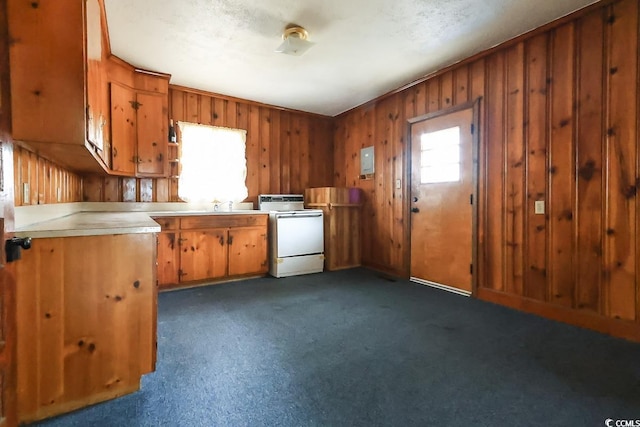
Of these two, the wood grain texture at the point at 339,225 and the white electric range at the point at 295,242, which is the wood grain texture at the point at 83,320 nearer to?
the white electric range at the point at 295,242

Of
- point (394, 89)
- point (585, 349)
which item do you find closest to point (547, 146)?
point (585, 349)

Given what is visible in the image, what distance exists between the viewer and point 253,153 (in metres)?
4.36

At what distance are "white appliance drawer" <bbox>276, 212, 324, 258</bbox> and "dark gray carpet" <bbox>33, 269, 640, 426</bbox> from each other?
120 centimetres

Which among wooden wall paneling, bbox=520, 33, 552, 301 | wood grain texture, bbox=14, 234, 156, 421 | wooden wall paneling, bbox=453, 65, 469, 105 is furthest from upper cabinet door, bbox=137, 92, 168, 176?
wooden wall paneling, bbox=520, 33, 552, 301

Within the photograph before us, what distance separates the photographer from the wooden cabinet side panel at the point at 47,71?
121 cm

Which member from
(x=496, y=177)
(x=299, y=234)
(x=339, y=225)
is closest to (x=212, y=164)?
(x=299, y=234)

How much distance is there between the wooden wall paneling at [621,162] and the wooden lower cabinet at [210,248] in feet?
11.1

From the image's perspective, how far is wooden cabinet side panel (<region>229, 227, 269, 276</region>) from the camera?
3.66 metres

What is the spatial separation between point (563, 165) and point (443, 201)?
1116 mm

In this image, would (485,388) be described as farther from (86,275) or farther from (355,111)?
(355,111)

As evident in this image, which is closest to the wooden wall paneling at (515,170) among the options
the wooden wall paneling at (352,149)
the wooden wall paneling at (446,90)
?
the wooden wall paneling at (446,90)

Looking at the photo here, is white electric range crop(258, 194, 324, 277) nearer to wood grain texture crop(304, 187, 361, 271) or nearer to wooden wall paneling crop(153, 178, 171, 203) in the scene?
wood grain texture crop(304, 187, 361, 271)

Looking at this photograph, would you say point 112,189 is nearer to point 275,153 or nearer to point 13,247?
point 275,153

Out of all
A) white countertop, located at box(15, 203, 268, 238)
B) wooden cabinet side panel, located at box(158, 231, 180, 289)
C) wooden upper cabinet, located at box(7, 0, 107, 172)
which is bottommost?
wooden cabinet side panel, located at box(158, 231, 180, 289)
